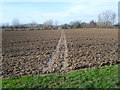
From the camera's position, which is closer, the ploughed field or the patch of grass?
the patch of grass

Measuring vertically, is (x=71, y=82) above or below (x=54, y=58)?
below

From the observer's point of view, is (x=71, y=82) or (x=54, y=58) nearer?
(x=71, y=82)

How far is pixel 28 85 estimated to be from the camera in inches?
240

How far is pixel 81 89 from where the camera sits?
535 centimetres

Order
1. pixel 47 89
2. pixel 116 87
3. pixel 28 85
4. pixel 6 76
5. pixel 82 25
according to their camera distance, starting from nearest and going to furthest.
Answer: pixel 116 87
pixel 47 89
pixel 28 85
pixel 6 76
pixel 82 25

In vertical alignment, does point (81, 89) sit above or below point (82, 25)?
below

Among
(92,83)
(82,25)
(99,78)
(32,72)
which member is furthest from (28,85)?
(82,25)

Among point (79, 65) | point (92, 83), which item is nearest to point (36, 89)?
point (92, 83)

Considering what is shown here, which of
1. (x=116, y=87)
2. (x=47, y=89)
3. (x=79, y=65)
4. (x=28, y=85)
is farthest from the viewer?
(x=79, y=65)

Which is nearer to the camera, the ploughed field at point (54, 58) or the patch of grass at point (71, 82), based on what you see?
the patch of grass at point (71, 82)

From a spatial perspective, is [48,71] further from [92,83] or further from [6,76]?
[92,83]

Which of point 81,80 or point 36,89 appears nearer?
point 36,89

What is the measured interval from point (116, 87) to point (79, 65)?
3768mm

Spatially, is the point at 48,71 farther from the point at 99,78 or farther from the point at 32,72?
the point at 99,78
